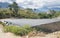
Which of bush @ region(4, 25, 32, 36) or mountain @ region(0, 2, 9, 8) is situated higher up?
mountain @ region(0, 2, 9, 8)

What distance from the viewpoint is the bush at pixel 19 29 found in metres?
1.52

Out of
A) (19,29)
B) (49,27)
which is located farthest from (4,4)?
(49,27)

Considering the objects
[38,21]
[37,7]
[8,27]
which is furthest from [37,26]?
[8,27]

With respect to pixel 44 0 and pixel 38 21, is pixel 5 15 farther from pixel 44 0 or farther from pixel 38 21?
pixel 44 0

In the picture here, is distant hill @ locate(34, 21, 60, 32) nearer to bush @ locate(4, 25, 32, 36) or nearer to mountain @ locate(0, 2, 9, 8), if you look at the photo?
bush @ locate(4, 25, 32, 36)

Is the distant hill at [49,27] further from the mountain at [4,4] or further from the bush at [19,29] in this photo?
the mountain at [4,4]

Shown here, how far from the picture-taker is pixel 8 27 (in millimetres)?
1539

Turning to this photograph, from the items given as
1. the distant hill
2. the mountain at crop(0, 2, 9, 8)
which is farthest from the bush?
the mountain at crop(0, 2, 9, 8)

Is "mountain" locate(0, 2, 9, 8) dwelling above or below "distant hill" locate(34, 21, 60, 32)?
above

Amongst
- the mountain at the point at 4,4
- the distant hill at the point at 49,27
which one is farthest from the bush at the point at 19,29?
the mountain at the point at 4,4

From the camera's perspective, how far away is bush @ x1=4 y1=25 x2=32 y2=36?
1.52 m

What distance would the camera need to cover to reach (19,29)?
1527 mm

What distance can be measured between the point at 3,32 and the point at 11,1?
0.38 meters

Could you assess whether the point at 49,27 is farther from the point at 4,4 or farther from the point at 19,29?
the point at 4,4
